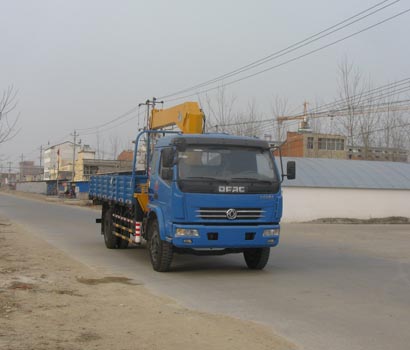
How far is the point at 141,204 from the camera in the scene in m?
13.0

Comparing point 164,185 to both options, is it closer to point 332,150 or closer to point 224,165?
point 224,165

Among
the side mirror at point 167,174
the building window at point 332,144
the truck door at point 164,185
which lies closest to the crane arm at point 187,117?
the truck door at point 164,185

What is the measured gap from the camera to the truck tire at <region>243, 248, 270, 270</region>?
11.8m

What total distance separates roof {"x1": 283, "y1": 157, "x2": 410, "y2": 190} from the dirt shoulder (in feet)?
78.4

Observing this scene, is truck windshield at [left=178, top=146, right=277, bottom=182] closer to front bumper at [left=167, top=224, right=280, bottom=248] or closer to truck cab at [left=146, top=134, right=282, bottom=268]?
truck cab at [left=146, top=134, right=282, bottom=268]

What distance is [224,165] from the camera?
10.9m

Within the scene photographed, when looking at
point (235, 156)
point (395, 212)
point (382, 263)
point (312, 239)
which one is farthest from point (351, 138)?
point (235, 156)

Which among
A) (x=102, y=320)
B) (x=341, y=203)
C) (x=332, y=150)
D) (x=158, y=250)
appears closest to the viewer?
(x=102, y=320)

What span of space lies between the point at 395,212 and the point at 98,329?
31943mm

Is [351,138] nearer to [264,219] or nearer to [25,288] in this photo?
[264,219]

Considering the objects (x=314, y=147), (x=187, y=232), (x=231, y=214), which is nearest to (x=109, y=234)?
(x=187, y=232)

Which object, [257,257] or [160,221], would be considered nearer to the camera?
[160,221]

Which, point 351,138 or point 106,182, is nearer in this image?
point 106,182

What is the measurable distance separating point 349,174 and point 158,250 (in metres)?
26.6
